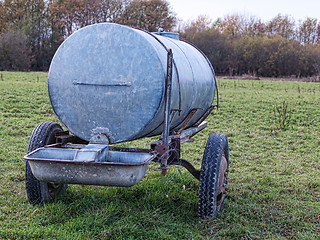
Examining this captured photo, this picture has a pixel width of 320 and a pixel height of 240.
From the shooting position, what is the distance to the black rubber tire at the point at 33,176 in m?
4.09

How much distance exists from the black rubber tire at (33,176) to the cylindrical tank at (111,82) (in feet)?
1.45

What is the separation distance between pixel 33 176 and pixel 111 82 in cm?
142

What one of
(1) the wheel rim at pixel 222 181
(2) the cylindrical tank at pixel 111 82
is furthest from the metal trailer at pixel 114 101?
(1) the wheel rim at pixel 222 181

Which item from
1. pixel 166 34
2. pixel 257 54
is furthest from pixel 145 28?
pixel 166 34

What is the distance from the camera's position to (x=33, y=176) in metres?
4.08

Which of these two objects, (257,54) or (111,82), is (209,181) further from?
(257,54)

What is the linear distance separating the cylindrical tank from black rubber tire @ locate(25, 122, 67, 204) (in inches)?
17.4

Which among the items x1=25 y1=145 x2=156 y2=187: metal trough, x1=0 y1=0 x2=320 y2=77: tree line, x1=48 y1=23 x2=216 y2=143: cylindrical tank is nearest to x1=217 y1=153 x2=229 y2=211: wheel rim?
x1=48 y1=23 x2=216 y2=143: cylindrical tank

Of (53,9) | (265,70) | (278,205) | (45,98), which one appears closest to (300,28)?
(265,70)

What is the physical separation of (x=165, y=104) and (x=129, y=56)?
0.59m

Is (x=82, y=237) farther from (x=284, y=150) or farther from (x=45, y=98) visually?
(x=45, y=98)

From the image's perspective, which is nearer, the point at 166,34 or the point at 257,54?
the point at 166,34

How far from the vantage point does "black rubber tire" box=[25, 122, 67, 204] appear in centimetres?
409

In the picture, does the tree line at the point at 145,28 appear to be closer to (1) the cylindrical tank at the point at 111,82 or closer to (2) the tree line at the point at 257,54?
(2) the tree line at the point at 257,54
